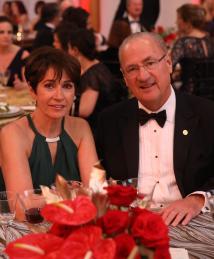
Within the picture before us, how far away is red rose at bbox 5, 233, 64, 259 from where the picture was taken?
1.33 metres

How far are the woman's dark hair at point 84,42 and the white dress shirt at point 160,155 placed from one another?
2059 millimetres

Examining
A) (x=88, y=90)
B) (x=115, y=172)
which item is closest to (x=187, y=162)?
(x=115, y=172)

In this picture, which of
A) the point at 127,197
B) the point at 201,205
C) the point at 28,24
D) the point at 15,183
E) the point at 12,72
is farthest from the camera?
the point at 28,24

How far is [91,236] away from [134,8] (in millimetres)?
7254

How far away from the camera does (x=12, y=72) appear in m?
5.80

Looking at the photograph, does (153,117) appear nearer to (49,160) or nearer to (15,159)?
(49,160)

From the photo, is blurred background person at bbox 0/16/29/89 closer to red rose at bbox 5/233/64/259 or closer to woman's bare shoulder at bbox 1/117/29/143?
woman's bare shoulder at bbox 1/117/29/143

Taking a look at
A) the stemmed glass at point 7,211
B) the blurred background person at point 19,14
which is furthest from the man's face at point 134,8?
the stemmed glass at point 7,211

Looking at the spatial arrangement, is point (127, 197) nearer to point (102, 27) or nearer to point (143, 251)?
point (143, 251)

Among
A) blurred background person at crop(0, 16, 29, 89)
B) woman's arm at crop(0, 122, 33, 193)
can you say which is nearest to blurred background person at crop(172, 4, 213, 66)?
blurred background person at crop(0, 16, 29, 89)

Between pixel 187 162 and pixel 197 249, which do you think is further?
pixel 187 162

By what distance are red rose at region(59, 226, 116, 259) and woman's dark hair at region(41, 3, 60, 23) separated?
677 cm

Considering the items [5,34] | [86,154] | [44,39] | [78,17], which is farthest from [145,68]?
[44,39]

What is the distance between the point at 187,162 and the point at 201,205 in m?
0.42
